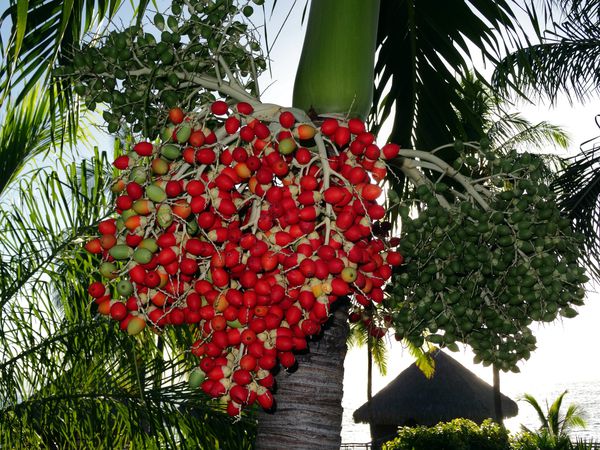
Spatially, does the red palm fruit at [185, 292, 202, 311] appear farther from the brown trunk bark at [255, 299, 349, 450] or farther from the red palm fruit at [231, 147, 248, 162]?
the brown trunk bark at [255, 299, 349, 450]

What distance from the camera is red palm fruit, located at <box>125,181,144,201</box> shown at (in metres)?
1.64

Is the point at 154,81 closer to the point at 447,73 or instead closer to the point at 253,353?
the point at 253,353

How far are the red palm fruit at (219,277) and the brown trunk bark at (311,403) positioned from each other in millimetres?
617

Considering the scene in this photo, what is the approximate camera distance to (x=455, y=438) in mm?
14969

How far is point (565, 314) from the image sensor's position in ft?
7.22

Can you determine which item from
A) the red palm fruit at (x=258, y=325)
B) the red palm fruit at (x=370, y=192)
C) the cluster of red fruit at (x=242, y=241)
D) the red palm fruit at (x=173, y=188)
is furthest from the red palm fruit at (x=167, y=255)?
the red palm fruit at (x=370, y=192)

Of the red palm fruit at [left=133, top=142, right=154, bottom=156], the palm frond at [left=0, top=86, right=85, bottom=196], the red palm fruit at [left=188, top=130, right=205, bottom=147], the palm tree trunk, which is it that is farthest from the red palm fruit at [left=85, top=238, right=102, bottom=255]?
the palm tree trunk

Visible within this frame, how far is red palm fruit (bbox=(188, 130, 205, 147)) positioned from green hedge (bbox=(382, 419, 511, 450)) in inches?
568

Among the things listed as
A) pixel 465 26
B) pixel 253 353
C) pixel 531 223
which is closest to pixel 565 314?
pixel 531 223

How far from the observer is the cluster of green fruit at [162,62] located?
2062 millimetres

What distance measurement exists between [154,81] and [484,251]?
3.66ft

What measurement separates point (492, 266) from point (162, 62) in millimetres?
1168

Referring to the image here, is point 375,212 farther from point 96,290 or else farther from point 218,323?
→ point 96,290

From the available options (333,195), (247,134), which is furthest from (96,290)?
(333,195)
